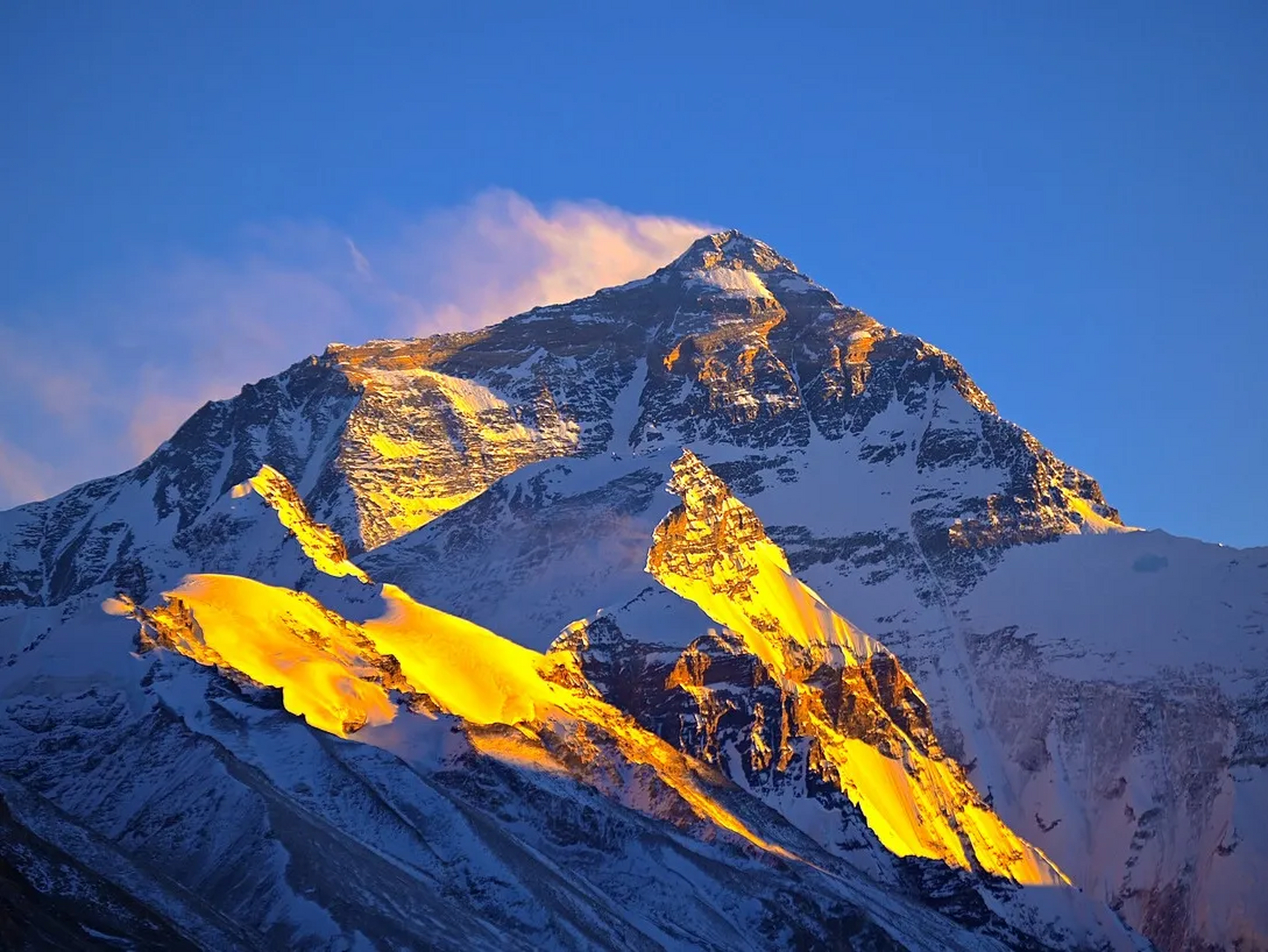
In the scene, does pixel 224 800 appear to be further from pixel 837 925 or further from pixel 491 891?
pixel 837 925

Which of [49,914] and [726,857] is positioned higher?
[726,857]

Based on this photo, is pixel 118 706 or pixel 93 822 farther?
pixel 118 706

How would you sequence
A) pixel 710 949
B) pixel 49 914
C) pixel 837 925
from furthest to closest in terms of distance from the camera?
pixel 837 925, pixel 710 949, pixel 49 914

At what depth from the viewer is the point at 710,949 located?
17325 centimetres

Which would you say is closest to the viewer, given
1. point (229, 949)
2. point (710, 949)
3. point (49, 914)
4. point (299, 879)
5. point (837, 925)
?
point (49, 914)

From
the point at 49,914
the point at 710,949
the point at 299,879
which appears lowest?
the point at 49,914

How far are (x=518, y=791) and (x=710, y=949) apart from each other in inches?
1003

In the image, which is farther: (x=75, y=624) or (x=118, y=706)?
(x=75, y=624)

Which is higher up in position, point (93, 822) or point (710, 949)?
point (710, 949)

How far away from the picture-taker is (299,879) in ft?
487

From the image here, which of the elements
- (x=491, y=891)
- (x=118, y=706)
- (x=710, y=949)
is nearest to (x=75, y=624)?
(x=118, y=706)

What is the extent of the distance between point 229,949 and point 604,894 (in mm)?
54129

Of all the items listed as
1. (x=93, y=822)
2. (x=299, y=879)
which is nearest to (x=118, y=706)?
(x=93, y=822)

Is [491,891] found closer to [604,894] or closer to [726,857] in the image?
[604,894]
